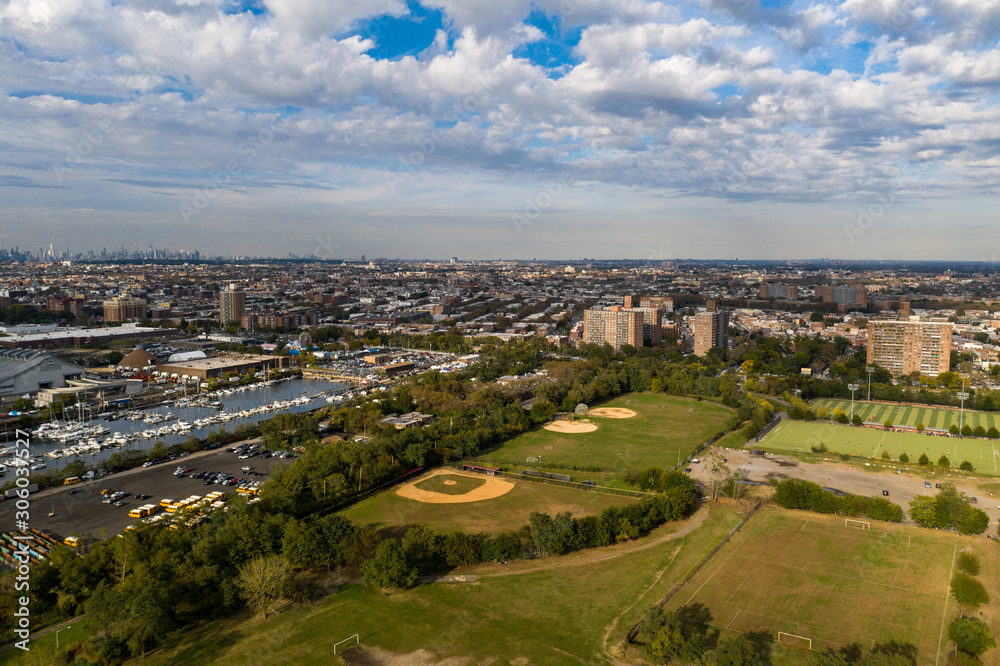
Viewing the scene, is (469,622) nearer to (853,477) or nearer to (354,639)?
(354,639)

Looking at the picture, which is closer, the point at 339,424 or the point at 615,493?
the point at 615,493

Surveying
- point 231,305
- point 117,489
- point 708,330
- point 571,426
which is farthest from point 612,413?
point 231,305

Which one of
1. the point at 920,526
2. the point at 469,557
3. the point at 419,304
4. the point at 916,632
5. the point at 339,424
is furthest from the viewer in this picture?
the point at 419,304

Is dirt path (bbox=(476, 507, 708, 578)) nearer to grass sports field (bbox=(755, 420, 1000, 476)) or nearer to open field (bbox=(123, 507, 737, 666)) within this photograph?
open field (bbox=(123, 507, 737, 666))

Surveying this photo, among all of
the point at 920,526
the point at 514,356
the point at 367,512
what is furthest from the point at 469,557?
the point at 514,356

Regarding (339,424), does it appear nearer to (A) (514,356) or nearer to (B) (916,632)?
(A) (514,356)

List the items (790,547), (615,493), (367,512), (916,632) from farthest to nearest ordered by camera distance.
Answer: (615,493) → (367,512) → (790,547) → (916,632)

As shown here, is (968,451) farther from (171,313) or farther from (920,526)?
(171,313)
